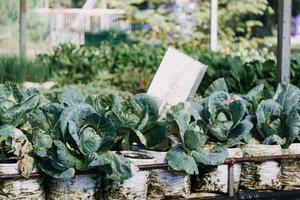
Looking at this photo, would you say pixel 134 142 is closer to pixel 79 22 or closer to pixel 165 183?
pixel 165 183

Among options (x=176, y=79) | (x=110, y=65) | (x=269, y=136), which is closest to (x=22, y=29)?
(x=110, y=65)

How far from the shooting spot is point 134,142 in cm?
261

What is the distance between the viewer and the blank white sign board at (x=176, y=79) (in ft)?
9.66

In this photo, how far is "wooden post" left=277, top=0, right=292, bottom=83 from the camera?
11.2ft

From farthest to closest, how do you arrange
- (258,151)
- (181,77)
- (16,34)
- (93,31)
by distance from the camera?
(93,31)
(16,34)
(181,77)
(258,151)

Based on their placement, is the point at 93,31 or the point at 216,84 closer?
the point at 216,84

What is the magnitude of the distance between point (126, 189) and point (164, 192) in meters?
0.14

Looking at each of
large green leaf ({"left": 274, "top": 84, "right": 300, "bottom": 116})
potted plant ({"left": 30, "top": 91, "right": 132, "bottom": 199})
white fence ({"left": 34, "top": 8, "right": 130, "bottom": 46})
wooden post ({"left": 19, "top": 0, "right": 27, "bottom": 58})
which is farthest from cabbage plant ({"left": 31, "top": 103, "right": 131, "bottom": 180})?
white fence ({"left": 34, "top": 8, "right": 130, "bottom": 46})

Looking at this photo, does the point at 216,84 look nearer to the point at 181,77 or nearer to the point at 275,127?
the point at 181,77

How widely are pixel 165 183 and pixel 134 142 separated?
0.62 ft

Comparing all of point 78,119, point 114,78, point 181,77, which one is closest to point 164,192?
point 78,119

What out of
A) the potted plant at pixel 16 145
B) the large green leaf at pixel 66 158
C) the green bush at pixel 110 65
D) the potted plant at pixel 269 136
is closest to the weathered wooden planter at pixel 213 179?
the potted plant at pixel 269 136

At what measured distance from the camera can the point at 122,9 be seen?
50.4 ft

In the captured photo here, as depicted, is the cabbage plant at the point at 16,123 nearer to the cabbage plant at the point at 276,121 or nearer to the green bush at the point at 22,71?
the cabbage plant at the point at 276,121
